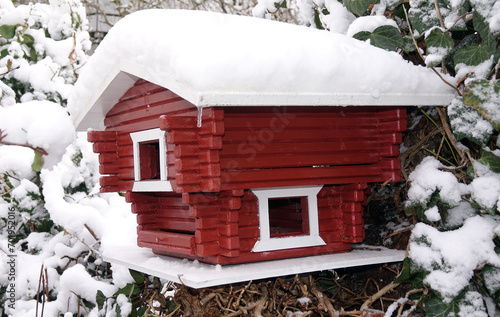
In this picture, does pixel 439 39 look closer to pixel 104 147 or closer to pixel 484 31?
pixel 484 31

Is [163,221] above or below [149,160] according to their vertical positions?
below

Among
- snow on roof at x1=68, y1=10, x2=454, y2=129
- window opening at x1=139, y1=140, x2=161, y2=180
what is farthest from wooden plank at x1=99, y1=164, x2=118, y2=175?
snow on roof at x1=68, y1=10, x2=454, y2=129

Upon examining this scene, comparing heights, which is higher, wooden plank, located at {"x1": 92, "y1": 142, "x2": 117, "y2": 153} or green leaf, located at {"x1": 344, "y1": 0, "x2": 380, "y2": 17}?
green leaf, located at {"x1": 344, "y1": 0, "x2": 380, "y2": 17}

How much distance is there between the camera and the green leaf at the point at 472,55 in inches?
112

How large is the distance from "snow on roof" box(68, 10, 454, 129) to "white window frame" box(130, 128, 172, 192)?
301mm

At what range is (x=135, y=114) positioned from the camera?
3182 millimetres

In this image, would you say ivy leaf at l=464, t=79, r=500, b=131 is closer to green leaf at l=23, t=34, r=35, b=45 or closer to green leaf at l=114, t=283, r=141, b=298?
green leaf at l=114, t=283, r=141, b=298

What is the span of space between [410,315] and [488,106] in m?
1.11

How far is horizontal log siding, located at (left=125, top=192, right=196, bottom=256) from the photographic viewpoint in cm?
295

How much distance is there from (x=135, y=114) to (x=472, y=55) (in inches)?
66.6

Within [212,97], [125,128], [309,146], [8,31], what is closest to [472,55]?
[309,146]

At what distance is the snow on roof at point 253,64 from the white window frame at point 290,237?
0.53 metres

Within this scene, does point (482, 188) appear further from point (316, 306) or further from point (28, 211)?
point (28, 211)

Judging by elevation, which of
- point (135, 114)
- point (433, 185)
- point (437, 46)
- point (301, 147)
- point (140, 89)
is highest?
point (437, 46)
